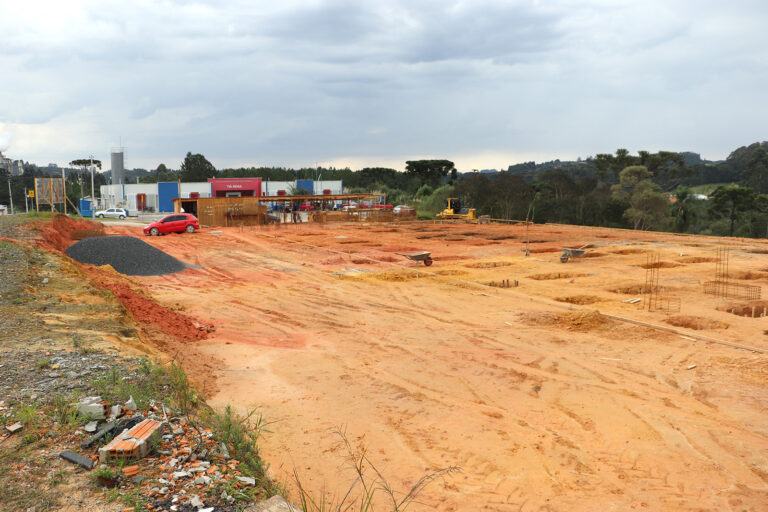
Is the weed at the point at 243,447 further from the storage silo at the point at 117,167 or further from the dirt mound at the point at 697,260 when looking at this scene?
the storage silo at the point at 117,167

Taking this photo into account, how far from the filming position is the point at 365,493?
539cm

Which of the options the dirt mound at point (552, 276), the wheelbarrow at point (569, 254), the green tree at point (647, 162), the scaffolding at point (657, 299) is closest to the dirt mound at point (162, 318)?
the scaffolding at point (657, 299)

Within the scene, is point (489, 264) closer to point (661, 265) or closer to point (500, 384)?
point (661, 265)

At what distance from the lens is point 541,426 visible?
684 cm

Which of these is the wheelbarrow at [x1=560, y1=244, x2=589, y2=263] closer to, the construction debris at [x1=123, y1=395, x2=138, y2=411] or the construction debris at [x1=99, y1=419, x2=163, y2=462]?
the construction debris at [x1=123, y1=395, x2=138, y2=411]

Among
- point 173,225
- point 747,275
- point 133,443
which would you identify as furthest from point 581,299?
point 173,225

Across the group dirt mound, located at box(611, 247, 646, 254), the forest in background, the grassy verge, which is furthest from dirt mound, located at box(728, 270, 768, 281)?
the grassy verge

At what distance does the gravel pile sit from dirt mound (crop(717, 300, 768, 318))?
18381 millimetres

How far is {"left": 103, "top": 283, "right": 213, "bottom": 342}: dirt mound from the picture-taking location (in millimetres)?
10742

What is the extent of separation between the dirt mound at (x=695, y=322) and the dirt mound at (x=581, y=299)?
8.20 feet

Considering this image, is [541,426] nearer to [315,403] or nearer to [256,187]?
[315,403]

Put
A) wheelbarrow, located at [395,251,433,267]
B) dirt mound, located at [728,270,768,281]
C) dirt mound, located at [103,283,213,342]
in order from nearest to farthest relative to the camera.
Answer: dirt mound, located at [103,283,213,342] < dirt mound, located at [728,270,768,281] < wheelbarrow, located at [395,251,433,267]

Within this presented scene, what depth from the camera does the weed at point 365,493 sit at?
4.95 m

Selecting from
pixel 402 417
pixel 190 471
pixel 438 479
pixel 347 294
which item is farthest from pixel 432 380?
pixel 347 294
